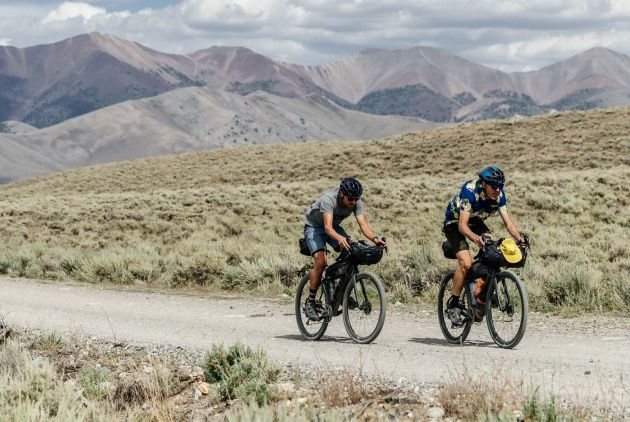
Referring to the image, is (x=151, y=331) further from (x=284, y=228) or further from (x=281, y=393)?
(x=284, y=228)

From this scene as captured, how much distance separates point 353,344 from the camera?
9375 millimetres

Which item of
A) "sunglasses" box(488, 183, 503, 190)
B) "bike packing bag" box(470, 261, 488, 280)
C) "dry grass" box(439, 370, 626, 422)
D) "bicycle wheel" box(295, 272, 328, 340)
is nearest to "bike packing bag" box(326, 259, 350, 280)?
"bicycle wheel" box(295, 272, 328, 340)

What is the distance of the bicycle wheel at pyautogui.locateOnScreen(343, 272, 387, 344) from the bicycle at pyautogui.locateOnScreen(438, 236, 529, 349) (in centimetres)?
107

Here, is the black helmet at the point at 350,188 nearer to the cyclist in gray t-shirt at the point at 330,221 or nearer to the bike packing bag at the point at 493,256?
the cyclist in gray t-shirt at the point at 330,221

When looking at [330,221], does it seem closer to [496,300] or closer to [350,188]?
[350,188]

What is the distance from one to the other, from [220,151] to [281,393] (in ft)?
214

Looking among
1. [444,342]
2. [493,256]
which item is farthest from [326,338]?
[493,256]

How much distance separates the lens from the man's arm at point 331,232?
8.91 meters

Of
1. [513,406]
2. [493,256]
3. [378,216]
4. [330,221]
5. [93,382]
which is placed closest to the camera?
[513,406]

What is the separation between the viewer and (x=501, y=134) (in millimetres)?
55562

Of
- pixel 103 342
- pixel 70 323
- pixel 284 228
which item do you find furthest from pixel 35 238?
pixel 103 342

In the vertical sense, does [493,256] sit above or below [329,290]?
above

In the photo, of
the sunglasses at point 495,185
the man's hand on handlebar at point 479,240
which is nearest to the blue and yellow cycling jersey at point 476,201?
the sunglasses at point 495,185

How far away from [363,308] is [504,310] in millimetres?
1772
